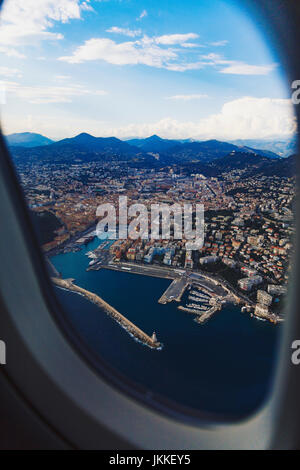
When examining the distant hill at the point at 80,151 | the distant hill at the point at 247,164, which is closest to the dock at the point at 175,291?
the distant hill at the point at 80,151

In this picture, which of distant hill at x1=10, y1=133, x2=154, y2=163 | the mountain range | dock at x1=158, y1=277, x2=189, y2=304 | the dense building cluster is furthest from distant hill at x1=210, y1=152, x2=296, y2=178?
dock at x1=158, y1=277, x2=189, y2=304

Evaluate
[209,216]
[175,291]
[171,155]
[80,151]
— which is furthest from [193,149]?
[175,291]

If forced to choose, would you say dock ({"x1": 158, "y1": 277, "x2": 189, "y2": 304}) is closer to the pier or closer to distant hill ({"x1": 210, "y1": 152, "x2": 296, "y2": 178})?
the pier

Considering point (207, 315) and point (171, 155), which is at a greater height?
point (171, 155)

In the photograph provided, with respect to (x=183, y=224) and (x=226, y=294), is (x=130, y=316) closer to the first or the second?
(x=226, y=294)

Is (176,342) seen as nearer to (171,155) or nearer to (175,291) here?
(175,291)
